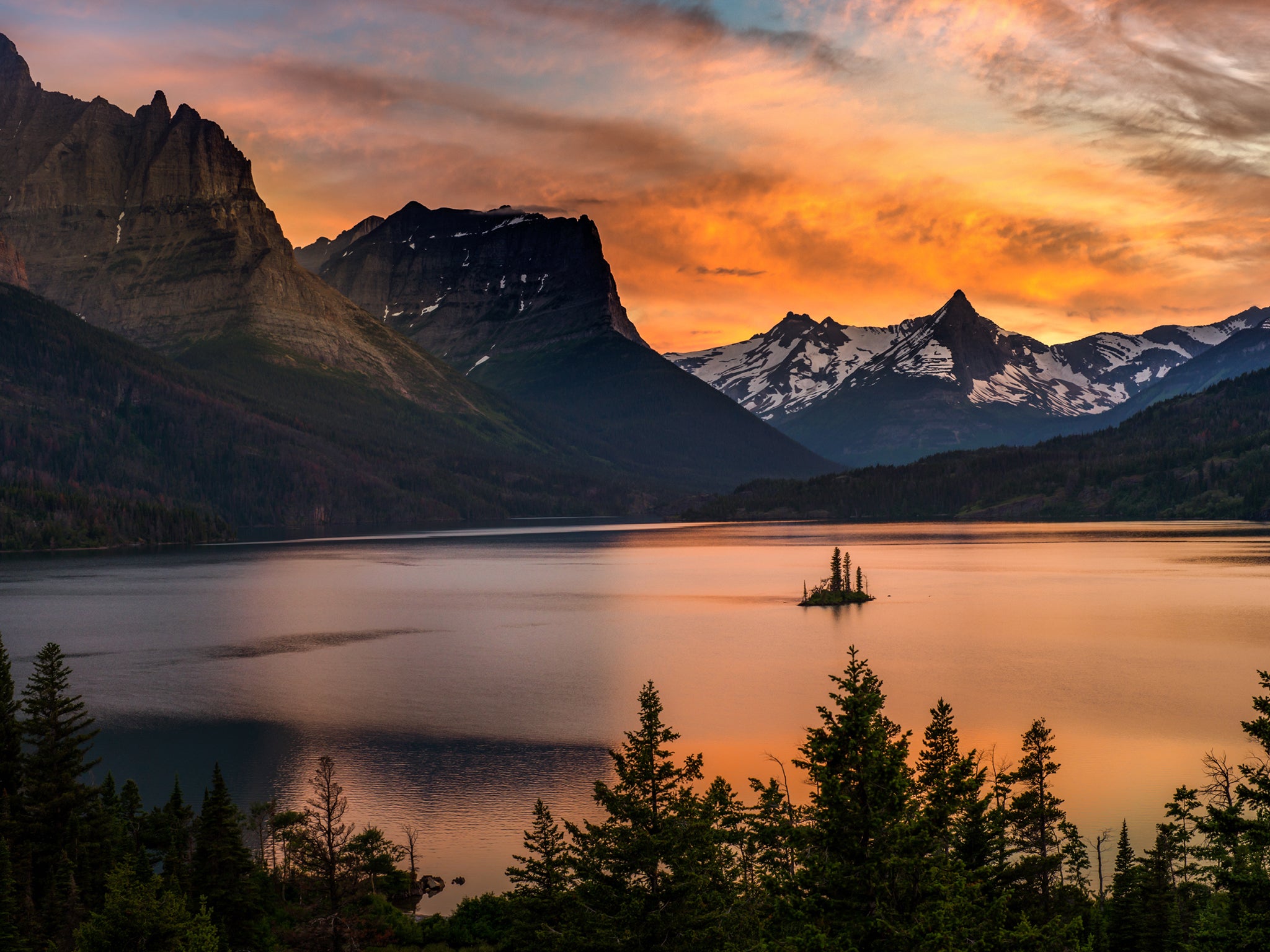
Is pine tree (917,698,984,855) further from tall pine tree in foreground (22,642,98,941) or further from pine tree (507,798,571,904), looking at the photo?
tall pine tree in foreground (22,642,98,941)

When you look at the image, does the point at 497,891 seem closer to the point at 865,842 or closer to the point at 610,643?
the point at 865,842

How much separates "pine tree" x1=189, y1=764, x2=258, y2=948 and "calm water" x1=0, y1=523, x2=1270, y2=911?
9.31 meters

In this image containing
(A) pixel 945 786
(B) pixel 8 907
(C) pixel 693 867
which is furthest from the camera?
(B) pixel 8 907

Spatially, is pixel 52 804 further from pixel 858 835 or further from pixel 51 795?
pixel 858 835

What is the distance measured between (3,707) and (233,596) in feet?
417

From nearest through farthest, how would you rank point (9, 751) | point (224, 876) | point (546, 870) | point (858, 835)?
1. point (858, 835)
2. point (546, 870)
3. point (224, 876)
4. point (9, 751)

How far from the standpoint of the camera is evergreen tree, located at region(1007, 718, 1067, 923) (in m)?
40.1

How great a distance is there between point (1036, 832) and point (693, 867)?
24.7 m

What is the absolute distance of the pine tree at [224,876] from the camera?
153 ft

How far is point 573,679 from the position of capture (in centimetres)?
10362

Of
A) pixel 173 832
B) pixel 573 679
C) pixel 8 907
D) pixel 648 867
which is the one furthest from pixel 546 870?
pixel 573 679

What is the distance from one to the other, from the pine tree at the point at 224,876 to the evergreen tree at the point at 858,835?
1190 inches

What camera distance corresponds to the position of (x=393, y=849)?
56594 mm

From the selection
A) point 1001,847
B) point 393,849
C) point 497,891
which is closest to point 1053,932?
point 1001,847
